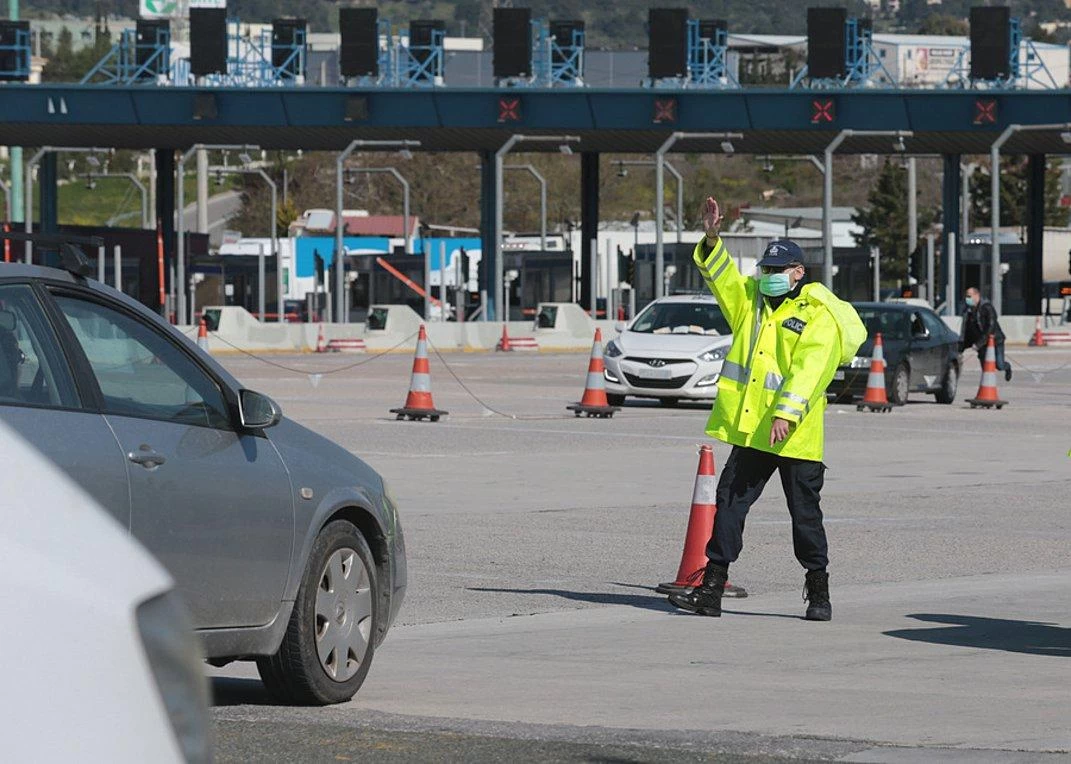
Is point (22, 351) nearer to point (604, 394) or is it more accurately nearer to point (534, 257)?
point (604, 394)

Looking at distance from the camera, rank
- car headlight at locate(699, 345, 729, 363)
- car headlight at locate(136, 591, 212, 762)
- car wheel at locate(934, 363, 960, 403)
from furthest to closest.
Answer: car wheel at locate(934, 363, 960, 403) → car headlight at locate(699, 345, 729, 363) → car headlight at locate(136, 591, 212, 762)

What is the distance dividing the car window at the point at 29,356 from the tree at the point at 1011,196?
384ft

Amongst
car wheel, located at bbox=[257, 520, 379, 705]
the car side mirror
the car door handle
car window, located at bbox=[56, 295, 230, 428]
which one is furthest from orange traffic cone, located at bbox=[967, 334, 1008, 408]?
the car door handle

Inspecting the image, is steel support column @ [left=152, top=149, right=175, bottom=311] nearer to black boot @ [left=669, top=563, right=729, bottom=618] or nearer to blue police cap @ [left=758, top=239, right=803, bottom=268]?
blue police cap @ [left=758, top=239, right=803, bottom=268]

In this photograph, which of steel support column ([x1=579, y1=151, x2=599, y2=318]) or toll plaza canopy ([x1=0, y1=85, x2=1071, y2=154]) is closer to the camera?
toll plaza canopy ([x1=0, y1=85, x2=1071, y2=154])

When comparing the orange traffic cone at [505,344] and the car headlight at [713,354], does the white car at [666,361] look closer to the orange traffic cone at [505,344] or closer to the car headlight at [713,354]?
the car headlight at [713,354]

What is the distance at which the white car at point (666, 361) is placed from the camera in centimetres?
2875

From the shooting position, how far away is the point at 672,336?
97.1 feet

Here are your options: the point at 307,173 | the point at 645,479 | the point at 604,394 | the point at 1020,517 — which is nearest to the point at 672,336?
the point at 604,394

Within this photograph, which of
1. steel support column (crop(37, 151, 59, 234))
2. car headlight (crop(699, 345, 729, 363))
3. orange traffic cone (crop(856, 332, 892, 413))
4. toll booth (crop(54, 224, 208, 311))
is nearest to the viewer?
car headlight (crop(699, 345, 729, 363))

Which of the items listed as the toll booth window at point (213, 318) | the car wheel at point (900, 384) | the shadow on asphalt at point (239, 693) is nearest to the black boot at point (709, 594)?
the shadow on asphalt at point (239, 693)

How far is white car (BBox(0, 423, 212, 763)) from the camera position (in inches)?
104

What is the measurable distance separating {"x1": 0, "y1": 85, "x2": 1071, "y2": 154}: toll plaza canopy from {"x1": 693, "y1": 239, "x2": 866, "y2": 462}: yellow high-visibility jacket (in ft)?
159

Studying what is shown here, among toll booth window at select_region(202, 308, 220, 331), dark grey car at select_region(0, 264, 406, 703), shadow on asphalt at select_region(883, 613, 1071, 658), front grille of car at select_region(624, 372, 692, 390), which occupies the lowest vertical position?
toll booth window at select_region(202, 308, 220, 331)
